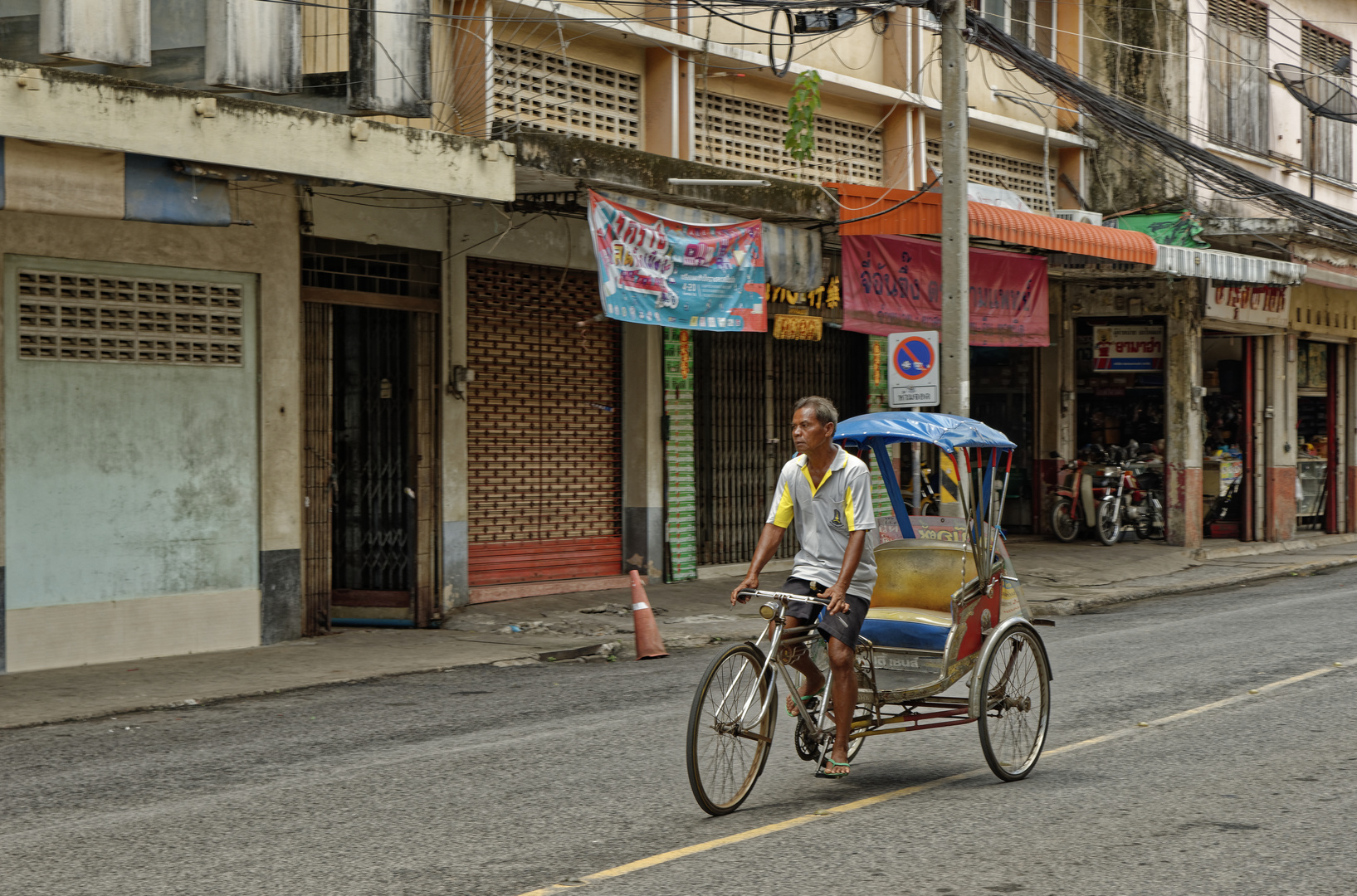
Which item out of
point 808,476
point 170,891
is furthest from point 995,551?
point 170,891

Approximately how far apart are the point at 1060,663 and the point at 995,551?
3.68 metres

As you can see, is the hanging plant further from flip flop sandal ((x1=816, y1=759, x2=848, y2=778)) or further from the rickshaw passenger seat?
flip flop sandal ((x1=816, y1=759, x2=848, y2=778))

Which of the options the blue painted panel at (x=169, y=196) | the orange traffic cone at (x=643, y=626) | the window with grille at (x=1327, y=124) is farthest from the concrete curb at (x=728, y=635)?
the window with grille at (x=1327, y=124)

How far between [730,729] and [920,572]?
1766 mm

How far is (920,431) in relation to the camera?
7148 millimetres

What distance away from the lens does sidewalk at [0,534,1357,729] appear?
1025cm

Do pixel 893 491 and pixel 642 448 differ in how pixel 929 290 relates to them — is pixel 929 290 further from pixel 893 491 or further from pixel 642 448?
pixel 893 491

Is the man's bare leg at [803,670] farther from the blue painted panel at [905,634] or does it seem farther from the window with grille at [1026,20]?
the window with grille at [1026,20]

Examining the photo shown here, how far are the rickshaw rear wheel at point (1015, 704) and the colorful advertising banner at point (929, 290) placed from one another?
10.3 metres

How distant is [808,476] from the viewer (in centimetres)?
668

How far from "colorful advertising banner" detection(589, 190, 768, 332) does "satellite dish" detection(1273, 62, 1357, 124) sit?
14384 millimetres

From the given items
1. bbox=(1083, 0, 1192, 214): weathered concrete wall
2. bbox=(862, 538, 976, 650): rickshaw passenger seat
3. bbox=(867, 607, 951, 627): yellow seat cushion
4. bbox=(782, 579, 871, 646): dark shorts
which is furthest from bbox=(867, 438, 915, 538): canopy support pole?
bbox=(1083, 0, 1192, 214): weathered concrete wall

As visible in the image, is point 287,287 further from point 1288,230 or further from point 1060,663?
point 1288,230

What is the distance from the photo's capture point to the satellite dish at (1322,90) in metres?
26.1
